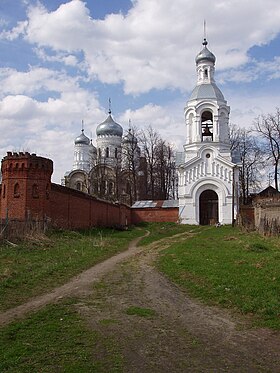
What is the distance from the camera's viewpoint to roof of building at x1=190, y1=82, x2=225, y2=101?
4288 centimetres

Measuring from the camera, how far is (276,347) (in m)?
5.75

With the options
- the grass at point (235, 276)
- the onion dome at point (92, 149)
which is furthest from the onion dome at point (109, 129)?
the grass at point (235, 276)

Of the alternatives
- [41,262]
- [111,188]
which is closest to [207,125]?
[111,188]

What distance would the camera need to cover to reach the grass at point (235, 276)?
775 centimetres

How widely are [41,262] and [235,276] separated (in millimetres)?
5880

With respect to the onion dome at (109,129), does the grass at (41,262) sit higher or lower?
lower

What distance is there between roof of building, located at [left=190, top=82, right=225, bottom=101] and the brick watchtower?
24.0 metres

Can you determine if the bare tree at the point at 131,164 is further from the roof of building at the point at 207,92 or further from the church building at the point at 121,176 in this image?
the roof of building at the point at 207,92

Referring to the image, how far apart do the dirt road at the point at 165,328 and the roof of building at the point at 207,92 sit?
34.5 m

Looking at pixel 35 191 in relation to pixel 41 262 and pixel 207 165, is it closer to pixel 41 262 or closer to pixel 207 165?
pixel 41 262

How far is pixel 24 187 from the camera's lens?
2298cm

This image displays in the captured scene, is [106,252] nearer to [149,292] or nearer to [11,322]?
[149,292]

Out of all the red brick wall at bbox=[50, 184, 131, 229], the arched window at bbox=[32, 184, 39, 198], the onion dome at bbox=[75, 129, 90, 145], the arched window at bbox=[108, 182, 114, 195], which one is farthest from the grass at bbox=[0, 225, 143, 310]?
the onion dome at bbox=[75, 129, 90, 145]

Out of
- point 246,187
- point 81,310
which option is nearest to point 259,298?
point 81,310
